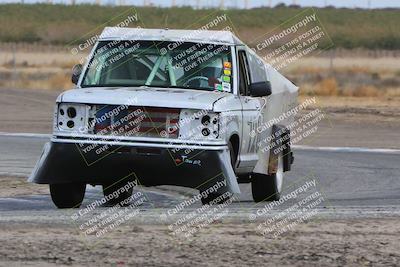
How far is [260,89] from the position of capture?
1266 centimetres

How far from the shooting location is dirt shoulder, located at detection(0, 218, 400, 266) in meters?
8.26

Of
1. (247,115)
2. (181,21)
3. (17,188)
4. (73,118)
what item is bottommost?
(181,21)

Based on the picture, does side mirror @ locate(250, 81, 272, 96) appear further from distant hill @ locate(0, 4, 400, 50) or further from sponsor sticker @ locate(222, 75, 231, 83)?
distant hill @ locate(0, 4, 400, 50)

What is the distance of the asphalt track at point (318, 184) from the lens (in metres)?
11.6

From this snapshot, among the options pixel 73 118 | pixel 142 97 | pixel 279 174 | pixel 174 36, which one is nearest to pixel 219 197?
pixel 142 97

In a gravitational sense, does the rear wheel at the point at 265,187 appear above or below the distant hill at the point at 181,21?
above

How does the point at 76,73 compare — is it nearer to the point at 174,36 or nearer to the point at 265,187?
the point at 174,36

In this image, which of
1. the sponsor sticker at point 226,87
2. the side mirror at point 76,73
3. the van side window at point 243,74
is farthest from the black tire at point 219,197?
the side mirror at point 76,73

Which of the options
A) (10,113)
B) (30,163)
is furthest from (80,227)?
(10,113)

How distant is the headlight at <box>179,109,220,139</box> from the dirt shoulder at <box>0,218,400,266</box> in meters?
1.75

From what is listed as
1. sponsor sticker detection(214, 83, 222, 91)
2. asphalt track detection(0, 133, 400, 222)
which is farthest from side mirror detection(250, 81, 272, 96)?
asphalt track detection(0, 133, 400, 222)

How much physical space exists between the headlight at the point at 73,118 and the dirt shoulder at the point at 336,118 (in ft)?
46.7

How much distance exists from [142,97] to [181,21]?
10253 cm

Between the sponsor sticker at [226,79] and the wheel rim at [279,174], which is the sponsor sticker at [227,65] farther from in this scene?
the wheel rim at [279,174]
